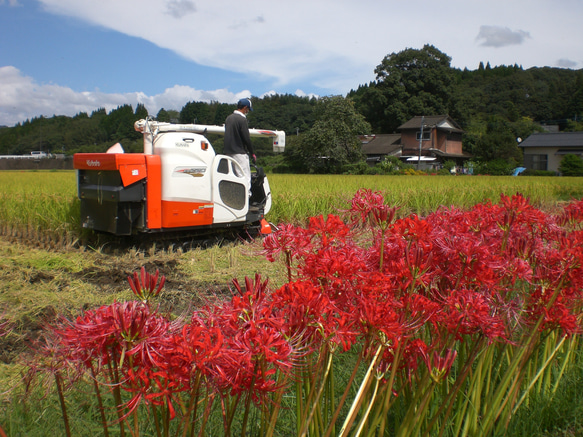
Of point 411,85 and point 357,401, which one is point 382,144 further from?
point 357,401

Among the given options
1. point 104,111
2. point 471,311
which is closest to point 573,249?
point 471,311

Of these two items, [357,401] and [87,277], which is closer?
[357,401]

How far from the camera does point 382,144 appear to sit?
58688mm

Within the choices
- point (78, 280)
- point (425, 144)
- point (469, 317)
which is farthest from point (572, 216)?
point (425, 144)

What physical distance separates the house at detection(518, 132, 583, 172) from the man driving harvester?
1857 inches

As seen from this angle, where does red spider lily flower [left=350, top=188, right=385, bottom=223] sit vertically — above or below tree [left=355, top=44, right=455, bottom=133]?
below

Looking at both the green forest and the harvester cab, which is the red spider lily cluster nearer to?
the harvester cab

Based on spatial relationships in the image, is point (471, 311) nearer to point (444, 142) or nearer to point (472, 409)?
point (472, 409)

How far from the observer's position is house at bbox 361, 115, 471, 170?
178ft

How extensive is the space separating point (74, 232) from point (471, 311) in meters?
6.53

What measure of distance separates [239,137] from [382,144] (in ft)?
177

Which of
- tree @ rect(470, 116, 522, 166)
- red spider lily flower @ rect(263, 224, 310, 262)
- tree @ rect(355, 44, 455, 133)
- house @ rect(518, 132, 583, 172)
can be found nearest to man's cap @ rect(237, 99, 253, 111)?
red spider lily flower @ rect(263, 224, 310, 262)

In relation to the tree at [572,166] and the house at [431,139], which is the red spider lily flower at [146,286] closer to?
the tree at [572,166]

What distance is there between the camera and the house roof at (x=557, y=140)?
151 feet
